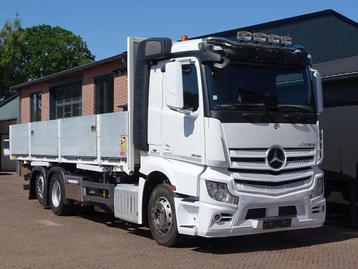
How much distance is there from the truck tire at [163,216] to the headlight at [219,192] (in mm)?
815

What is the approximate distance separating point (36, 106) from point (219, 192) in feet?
48.9

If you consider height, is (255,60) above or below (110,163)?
above

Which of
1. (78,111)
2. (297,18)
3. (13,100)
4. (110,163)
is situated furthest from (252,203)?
(13,100)

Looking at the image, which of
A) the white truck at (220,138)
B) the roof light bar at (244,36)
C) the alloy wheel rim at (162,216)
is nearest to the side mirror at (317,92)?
the white truck at (220,138)

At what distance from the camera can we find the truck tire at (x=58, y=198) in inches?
524

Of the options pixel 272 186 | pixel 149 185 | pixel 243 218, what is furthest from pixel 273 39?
pixel 149 185

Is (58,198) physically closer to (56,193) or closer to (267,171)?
(56,193)

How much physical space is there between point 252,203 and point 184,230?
43.2 inches

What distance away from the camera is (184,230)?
29.1 ft

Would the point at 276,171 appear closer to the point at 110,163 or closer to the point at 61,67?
the point at 110,163

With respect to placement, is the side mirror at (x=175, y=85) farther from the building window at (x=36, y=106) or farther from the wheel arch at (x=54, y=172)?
the building window at (x=36, y=106)

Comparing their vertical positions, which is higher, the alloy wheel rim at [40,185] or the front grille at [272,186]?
the front grille at [272,186]

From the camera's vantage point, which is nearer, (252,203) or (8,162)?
(252,203)

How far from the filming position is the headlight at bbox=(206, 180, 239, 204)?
860cm
